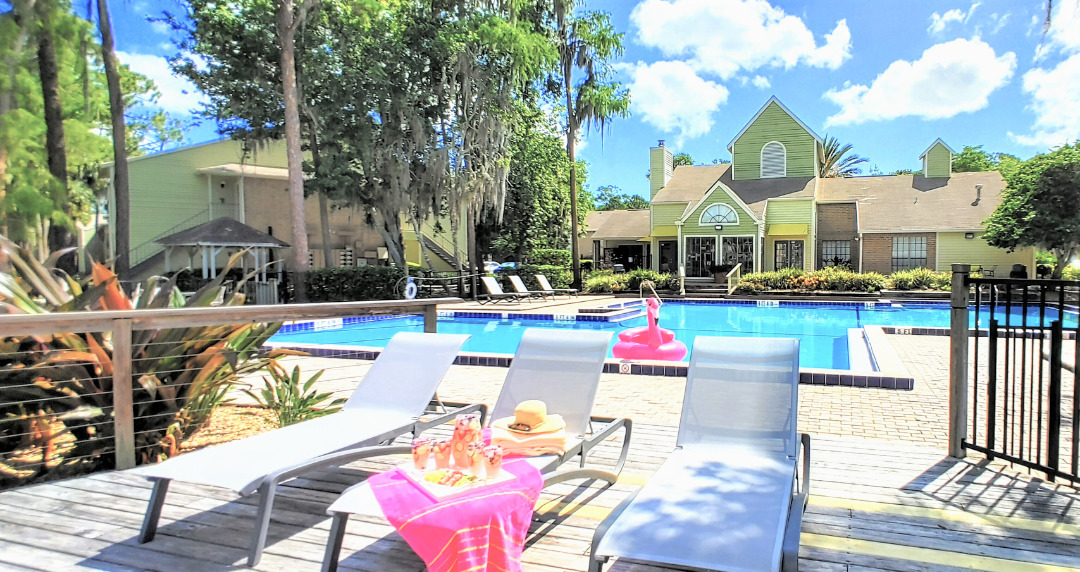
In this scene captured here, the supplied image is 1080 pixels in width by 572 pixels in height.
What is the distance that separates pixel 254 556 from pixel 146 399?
2117 millimetres

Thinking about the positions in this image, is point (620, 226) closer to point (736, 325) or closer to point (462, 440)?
point (736, 325)

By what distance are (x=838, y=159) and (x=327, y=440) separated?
49681mm

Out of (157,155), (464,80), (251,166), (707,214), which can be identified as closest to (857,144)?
(707,214)

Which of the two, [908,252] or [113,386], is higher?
[908,252]

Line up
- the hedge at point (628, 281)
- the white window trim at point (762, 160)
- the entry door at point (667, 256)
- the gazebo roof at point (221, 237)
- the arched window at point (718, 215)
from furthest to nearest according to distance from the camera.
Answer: the entry door at point (667, 256) → the white window trim at point (762, 160) → the arched window at point (718, 215) → the hedge at point (628, 281) → the gazebo roof at point (221, 237)

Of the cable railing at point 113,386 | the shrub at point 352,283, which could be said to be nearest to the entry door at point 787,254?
the shrub at point 352,283

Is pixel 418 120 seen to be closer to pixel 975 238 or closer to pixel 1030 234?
pixel 1030 234

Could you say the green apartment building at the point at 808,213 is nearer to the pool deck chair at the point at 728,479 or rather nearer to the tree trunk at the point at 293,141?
the tree trunk at the point at 293,141

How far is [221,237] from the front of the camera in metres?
18.9

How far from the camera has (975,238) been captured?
2322 cm

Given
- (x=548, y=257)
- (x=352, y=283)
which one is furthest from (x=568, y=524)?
(x=548, y=257)

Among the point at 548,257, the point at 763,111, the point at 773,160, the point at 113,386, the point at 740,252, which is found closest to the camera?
the point at 113,386

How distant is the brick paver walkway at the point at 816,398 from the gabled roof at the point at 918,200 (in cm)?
1746

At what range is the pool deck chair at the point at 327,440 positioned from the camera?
2.79m
